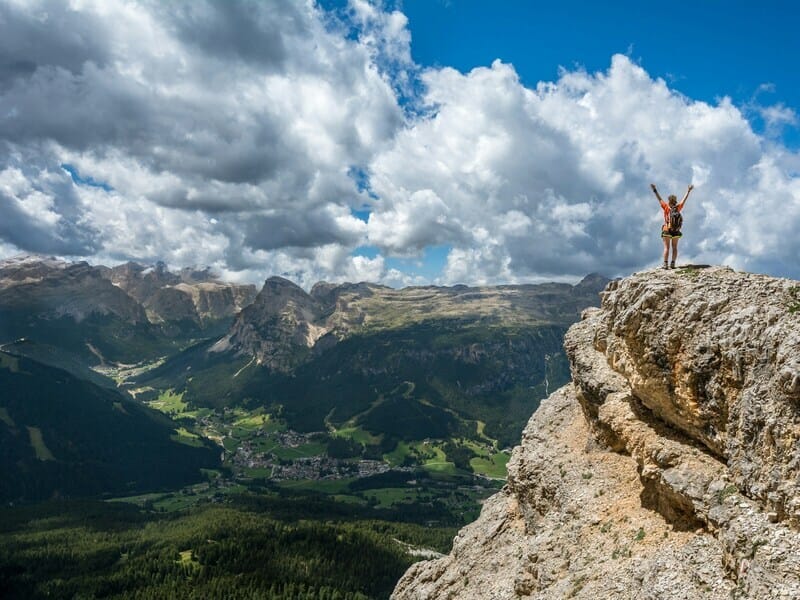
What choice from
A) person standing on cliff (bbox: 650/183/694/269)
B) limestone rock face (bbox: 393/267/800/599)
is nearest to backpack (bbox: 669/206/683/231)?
person standing on cliff (bbox: 650/183/694/269)

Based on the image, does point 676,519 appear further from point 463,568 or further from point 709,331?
point 463,568

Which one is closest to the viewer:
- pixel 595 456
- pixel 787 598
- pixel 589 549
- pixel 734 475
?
pixel 787 598

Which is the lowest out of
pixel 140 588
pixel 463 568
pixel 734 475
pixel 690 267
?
pixel 140 588

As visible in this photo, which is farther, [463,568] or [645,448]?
[463,568]

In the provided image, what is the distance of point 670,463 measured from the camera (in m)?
28.8

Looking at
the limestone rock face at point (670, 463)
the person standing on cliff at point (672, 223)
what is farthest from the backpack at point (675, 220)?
the limestone rock face at point (670, 463)

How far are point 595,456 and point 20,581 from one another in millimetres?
231011

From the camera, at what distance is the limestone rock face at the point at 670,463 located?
21484 millimetres

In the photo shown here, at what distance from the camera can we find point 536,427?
49812mm

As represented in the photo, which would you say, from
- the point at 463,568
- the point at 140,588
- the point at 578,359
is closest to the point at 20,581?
the point at 140,588

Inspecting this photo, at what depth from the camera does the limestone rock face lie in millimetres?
21484

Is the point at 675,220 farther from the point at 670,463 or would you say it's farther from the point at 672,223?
the point at 670,463

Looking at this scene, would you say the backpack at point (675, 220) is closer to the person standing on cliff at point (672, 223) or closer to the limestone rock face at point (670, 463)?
the person standing on cliff at point (672, 223)

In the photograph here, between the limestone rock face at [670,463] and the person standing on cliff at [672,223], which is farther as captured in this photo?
the person standing on cliff at [672,223]
